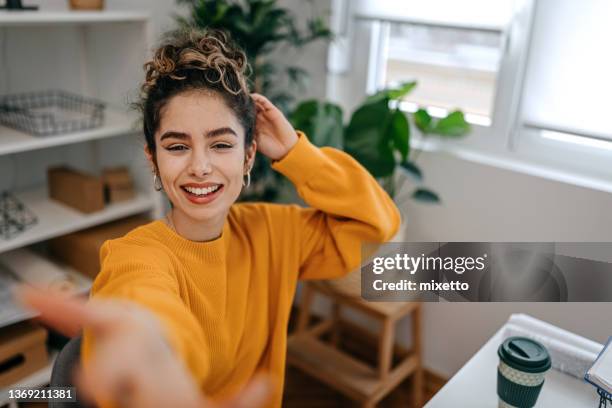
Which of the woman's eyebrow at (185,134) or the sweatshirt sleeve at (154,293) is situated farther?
the woman's eyebrow at (185,134)

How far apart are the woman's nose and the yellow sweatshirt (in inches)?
5.2

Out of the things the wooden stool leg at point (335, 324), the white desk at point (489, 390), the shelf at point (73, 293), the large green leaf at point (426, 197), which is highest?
the large green leaf at point (426, 197)

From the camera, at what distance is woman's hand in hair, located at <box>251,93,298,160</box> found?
1.10 metres

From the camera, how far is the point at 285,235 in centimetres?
114

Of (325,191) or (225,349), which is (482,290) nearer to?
(325,191)

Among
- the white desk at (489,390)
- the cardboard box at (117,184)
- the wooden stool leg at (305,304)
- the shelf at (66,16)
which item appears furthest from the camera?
the wooden stool leg at (305,304)

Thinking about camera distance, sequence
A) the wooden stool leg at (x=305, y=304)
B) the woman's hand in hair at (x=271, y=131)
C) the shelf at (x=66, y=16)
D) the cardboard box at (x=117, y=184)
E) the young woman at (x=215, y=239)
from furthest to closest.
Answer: the wooden stool leg at (x=305, y=304) < the cardboard box at (x=117, y=184) < the shelf at (x=66, y=16) < the woman's hand in hair at (x=271, y=131) < the young woman at (x=215, y=239)

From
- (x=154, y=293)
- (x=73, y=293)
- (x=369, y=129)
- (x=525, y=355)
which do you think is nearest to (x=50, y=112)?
(x=73, y=293)

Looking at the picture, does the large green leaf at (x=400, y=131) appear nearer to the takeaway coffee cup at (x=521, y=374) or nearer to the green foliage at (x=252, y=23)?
the green foliage at (x=252, y=23)

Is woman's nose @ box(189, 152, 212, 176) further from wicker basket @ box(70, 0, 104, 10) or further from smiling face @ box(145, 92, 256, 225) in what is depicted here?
wicker basket @ box(70, 0, 104, 10)

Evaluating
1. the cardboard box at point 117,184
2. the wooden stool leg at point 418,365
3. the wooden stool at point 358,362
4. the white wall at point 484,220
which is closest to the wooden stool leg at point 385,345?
the wooden stool at point 358,362

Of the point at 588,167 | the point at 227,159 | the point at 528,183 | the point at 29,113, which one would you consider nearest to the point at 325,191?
the point at 227,159

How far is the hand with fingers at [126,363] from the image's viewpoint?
452 mm

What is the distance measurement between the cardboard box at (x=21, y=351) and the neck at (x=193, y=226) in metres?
0.99
